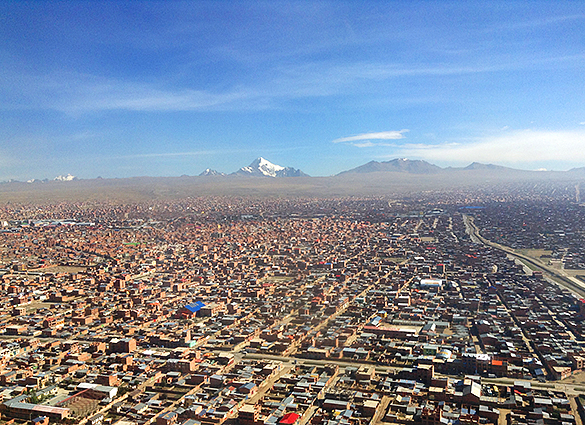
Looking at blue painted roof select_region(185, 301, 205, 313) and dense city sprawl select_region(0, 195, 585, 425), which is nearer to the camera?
dense city sprawl select_region(0, 195, 585, 425)

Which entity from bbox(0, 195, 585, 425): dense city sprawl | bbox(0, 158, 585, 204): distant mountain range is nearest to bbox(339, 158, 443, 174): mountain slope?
bbox(0, 158, 585, 204): distant mountain range

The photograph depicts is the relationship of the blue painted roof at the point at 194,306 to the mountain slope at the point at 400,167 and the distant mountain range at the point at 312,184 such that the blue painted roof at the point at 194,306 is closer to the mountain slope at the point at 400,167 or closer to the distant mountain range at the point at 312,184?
the distant mountain range at the point at 312,184

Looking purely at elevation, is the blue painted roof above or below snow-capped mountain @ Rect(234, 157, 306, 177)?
below

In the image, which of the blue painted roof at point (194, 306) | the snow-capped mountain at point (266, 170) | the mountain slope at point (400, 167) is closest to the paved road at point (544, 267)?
the blue painted roof at point (194, 306)

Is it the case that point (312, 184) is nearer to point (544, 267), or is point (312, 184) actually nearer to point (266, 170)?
point (266, 170)

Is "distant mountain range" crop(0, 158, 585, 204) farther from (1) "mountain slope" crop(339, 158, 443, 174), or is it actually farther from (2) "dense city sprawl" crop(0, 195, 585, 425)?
(2) "dense city sprawl" crop(0, 195, 585, 425)
